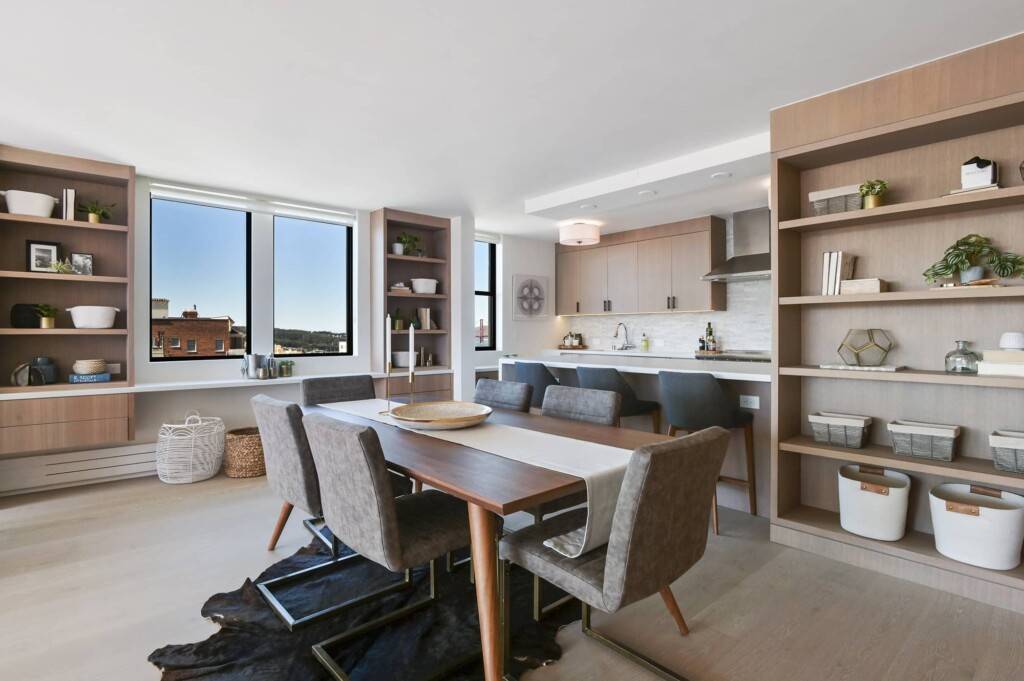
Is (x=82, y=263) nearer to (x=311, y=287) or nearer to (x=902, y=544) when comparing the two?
(x=311, y=287)

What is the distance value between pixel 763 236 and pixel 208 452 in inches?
212

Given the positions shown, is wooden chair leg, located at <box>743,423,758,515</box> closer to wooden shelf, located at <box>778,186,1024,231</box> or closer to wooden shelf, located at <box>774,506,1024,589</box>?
wooden shelf, located at <box>774,506,1024,589</box>

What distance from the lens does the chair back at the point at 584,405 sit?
252cm

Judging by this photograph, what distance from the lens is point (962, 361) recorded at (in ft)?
7.89

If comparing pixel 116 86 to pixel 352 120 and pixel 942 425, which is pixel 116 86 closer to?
pixel 352 120

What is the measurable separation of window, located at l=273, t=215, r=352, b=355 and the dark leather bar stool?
2838mm

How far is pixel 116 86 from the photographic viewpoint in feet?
8.52

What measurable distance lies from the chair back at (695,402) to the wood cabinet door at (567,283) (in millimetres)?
3804

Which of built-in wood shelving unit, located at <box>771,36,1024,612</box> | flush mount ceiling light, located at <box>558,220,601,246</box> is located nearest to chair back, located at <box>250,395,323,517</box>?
built-in wood shelving unit, located at <box>771,36,1024,612</box>

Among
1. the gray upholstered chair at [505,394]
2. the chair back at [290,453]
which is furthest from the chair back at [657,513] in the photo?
the gray upholstered chair at [505,394]

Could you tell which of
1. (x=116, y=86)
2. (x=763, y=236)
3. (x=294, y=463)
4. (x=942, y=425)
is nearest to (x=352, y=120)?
(x=116, y=86)

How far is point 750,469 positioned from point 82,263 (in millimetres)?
4947

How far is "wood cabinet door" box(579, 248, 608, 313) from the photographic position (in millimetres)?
6621

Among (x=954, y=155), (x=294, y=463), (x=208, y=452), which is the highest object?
(x=954, y=155)
